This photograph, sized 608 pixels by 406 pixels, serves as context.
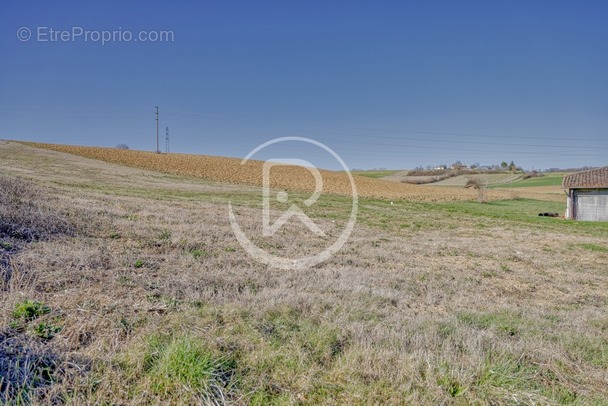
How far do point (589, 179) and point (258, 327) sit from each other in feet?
112

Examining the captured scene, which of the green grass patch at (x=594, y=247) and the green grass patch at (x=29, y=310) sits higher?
the green grass patch at (x=29, y=310)

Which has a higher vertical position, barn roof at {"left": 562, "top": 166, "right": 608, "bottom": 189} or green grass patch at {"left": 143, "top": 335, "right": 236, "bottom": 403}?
barn roof at {"left": 562, "top": 166, "right": 608, "bottom": 189}

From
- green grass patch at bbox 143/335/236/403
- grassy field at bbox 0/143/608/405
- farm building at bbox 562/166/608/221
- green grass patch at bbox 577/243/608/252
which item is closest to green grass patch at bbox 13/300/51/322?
grassy field at bbox 0/143/608/405

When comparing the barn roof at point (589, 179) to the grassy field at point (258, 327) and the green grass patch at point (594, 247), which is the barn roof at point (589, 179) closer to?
the green grass patch at point (594, 247)

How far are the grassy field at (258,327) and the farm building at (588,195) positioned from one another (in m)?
25.1

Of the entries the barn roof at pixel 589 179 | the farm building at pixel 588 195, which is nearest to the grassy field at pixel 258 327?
the barn roof at pixel 589 179

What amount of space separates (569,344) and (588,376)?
73 cm

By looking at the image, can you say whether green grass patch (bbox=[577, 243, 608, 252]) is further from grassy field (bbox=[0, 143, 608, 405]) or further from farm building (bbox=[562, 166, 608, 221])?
farm building (bbox=[562, 166, 608, 221])

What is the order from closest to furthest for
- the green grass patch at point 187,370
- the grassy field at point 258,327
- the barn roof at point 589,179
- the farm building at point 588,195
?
1. the green grass patch at point 187,370
2. the grassy field at point 258,327
3. the barn roof at point 589,179
4. the farm building at point 588,195

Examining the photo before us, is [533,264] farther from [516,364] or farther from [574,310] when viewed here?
[516,364]

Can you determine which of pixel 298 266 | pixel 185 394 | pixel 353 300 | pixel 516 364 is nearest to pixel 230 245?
pixel 298 266

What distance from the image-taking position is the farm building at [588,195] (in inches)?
1030

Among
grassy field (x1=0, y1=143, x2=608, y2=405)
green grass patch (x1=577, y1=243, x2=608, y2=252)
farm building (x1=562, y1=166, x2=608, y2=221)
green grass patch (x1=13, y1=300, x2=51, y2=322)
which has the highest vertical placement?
farm building (x1=562, y1=166, x2=608, y2=221)

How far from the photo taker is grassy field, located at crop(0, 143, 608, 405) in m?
2.66
